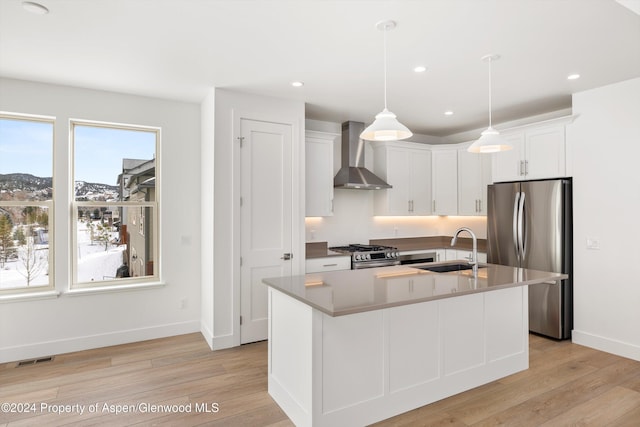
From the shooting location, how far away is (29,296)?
3.63 metres

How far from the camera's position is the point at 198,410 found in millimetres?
2688

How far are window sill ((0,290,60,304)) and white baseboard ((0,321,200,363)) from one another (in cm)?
45

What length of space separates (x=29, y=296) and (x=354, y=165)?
13.1ft

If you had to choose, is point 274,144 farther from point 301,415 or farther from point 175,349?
point 301,415

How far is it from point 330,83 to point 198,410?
3.10 meters

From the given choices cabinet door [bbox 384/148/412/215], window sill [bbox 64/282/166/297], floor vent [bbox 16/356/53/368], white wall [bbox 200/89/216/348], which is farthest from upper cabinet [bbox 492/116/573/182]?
floor vent [bbox 16/356/53/368]

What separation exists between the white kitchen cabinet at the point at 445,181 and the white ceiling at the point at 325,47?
1474 millimetres

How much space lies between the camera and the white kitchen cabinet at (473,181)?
17.1ft

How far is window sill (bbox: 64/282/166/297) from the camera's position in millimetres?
3838

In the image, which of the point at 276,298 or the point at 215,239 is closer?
the point at 276,298

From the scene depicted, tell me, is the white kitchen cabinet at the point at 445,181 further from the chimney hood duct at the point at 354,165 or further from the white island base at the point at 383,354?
the white island base at the point at 383,354

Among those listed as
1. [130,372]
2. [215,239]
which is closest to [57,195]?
[215,239]

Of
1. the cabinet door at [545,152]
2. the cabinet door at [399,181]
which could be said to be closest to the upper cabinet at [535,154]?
the cabinet door at [545,152]

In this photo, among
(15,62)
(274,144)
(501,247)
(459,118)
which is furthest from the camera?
(459,118)
